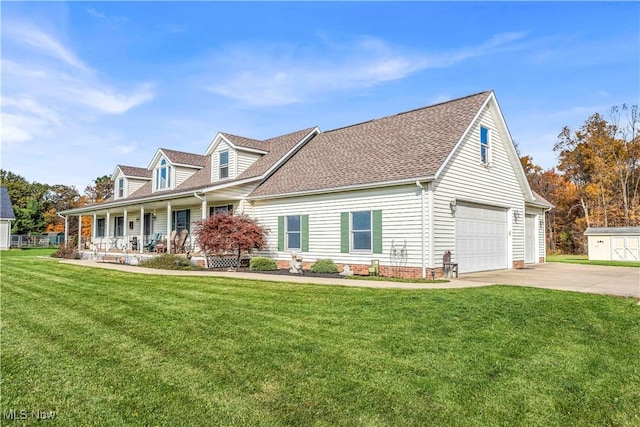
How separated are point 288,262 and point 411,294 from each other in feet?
28.7

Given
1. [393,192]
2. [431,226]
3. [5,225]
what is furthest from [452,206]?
[5,225]

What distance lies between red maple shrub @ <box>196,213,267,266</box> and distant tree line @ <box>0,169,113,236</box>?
40823mm

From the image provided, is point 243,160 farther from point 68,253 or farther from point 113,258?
point 68,253

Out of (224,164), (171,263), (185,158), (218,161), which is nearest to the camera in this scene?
(171,263)

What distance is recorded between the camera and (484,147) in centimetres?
1589

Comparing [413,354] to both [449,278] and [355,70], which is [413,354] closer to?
[449,278]

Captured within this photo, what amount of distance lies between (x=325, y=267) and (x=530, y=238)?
41.9ft

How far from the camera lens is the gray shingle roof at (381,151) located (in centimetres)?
1382

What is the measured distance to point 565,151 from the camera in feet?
132

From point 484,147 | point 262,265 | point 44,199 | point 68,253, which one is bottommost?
point 262,265

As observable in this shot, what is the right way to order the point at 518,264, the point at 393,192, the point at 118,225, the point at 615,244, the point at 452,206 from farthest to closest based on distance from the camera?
the point at 118,225 < the point at 615,244 < the point at 518,264 < the point at 452,206 < the point at 393,192

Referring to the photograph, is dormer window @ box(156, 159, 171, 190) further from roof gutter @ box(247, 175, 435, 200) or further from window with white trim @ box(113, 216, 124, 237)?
roof gutter @ box(247, 175, 435, 200)

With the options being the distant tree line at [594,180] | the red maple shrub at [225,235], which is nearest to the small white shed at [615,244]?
the distant tree line at [594,180]

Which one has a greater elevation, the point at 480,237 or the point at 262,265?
the point at 480,237
